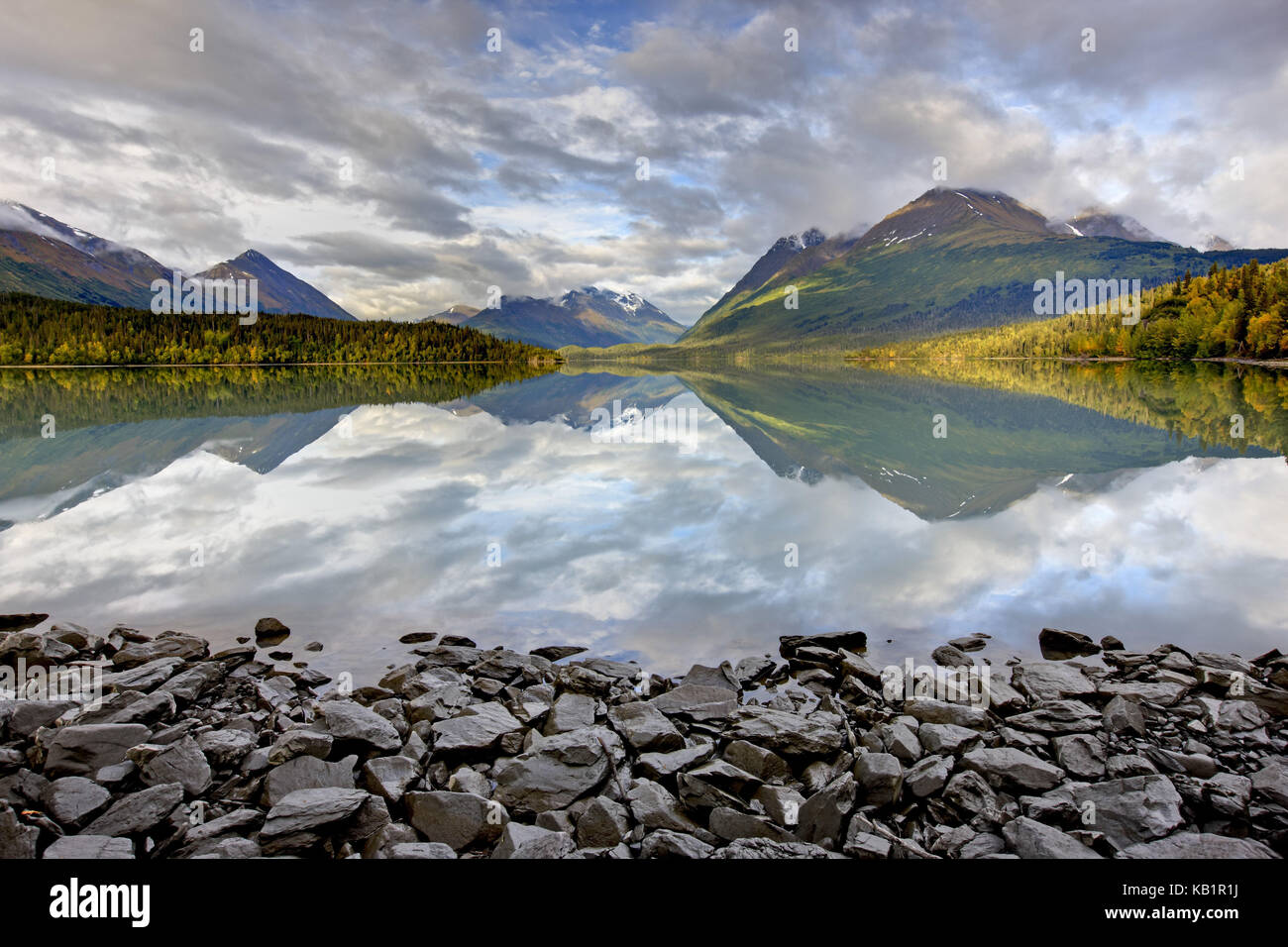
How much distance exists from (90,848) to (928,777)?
837cm

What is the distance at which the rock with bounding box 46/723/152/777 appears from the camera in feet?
26.1

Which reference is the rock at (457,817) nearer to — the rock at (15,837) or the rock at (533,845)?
the rock at (533,845)

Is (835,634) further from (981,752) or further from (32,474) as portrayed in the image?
(32,474)

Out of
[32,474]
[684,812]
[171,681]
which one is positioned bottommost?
[684,812]

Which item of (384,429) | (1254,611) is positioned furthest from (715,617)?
(384,429)

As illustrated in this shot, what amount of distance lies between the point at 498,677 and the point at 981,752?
6851 mm

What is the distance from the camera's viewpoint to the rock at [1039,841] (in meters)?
6.30

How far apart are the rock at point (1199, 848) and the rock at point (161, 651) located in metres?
13.0

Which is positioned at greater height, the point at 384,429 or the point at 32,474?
the point at 384,429

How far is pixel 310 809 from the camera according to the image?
22.6ft

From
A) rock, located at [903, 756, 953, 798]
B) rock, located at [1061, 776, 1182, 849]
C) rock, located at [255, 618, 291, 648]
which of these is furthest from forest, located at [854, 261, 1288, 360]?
rock, located at [255, 618, 291, 648]

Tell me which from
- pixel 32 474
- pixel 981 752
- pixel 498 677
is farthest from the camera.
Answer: pixel 32 474

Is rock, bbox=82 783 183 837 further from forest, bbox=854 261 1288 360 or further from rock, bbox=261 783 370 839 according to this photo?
forest, bbox=854 261 1288 360

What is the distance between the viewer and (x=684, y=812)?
7.23 meters
